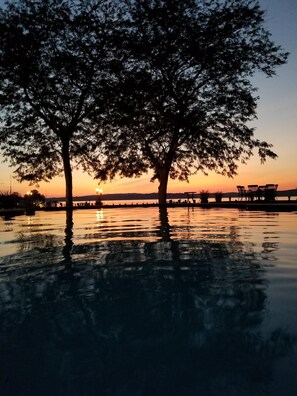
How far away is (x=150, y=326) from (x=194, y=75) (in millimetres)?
20251

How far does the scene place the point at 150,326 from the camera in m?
2.69

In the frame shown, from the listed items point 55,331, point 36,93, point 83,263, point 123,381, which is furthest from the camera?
point 36,93

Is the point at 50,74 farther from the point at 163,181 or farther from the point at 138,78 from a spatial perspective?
the point at 163,181

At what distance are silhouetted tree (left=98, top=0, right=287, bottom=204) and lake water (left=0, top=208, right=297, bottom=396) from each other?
16657 mm

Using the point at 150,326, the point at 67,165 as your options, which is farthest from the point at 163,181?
the point at 150,326

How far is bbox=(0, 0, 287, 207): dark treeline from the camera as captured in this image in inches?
795

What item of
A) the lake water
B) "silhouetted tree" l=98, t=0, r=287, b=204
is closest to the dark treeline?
"silhouetted tree" l=98, t=0, r=287, b=204

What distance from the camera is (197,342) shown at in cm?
240

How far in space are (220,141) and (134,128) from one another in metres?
4.88

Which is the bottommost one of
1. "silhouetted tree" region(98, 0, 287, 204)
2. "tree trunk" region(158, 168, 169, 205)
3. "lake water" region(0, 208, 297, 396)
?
"lake water" region(0, 208, 297, 396)

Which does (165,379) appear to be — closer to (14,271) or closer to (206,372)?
(206,372)

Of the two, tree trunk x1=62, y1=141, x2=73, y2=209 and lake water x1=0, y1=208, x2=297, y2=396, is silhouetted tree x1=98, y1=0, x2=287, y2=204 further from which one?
lake water x1=0, y1=208, x2=297, y2=396

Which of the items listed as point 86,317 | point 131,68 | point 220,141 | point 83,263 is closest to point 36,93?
point 131,68

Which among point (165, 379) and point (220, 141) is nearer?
point (165, 379)
